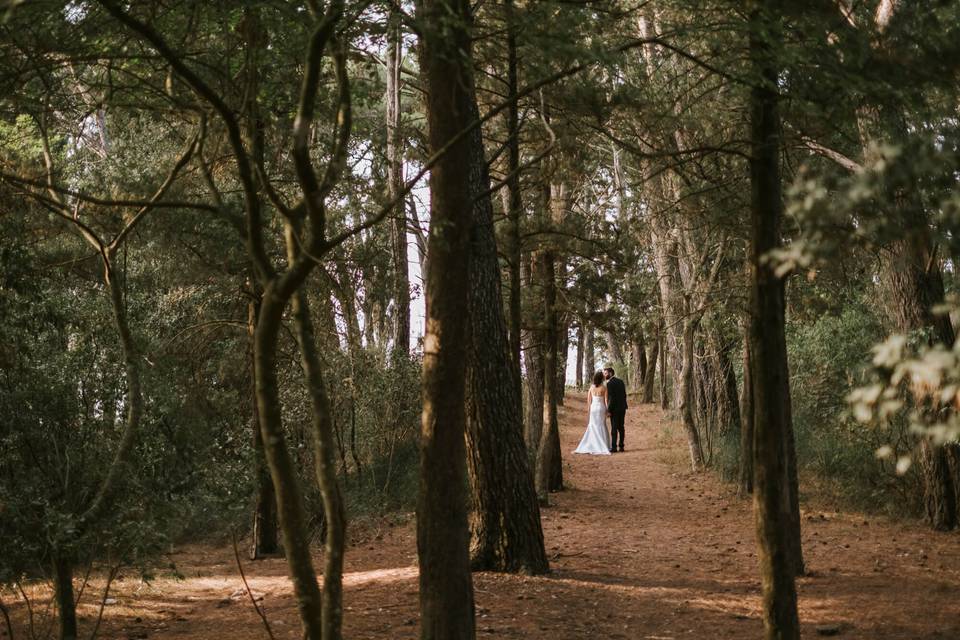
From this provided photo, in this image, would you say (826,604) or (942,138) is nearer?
(942,138)

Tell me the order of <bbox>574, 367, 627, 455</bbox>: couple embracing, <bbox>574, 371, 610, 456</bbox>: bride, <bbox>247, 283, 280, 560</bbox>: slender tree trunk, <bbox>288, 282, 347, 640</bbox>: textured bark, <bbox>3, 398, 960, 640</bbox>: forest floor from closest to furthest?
<bbox>288, 282, 347, 640</bbox>: textured bark < <bbox>3, 398, 960, 640</bbox>: forest floor < <bbox>247, 283, 280, 560</bbox>: slender tree trunk < <bbox>574, 367, 627, 455</bbox>: couple embracing < <bbox>574, 371, 610, 456</bbox>: bride

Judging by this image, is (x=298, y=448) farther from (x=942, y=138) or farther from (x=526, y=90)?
(x=942, y=138)

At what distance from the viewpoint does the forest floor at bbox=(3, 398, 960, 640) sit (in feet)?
29.3

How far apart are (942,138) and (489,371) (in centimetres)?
663

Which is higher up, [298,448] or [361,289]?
[361,289]

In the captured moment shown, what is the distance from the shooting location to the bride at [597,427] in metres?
22.3

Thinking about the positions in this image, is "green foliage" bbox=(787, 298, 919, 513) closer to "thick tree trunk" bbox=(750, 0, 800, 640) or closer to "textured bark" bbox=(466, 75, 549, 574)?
"textured bark" bbox=(466, 75, 549, 574)

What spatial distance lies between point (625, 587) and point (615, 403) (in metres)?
12.1

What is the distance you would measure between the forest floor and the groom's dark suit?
6789 millimetres

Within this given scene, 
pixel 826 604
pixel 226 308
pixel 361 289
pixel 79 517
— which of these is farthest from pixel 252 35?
pixel 361 289

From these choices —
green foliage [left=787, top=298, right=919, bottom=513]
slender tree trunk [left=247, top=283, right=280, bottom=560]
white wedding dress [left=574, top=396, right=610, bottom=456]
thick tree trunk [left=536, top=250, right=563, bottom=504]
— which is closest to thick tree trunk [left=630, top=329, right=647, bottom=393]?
white wedding dress [left=574, top=396, right=610, bottom=456]

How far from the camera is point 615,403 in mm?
22359

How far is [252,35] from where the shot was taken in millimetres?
7055

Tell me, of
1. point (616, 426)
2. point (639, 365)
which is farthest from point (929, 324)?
point (639, 365)
